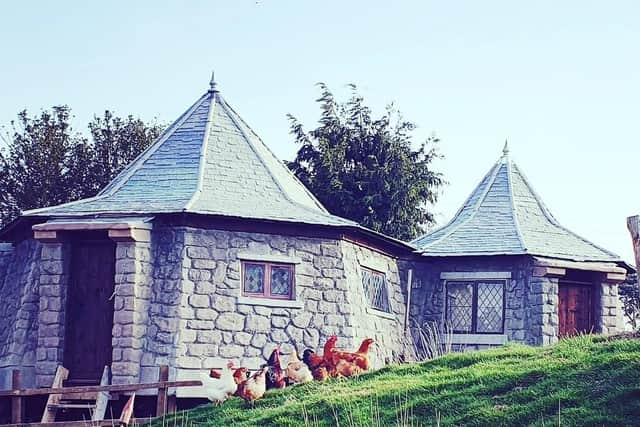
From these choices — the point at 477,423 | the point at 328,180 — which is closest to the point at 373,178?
the point at 328,180

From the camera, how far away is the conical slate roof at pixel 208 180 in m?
19.6

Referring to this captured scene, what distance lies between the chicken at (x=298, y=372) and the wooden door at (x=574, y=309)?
6.72 metres

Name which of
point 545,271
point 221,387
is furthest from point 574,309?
point 221,387

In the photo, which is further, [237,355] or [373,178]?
[373,178]

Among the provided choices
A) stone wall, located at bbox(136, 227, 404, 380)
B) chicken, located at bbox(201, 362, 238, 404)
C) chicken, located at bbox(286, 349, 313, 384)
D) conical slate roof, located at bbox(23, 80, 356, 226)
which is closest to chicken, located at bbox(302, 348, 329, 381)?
chicken, located at bbox(286, 349, 313, 384)

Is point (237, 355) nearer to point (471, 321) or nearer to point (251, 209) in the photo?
point (251, 209)

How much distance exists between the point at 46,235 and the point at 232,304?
10.4 feet

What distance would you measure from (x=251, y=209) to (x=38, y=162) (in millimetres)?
13826

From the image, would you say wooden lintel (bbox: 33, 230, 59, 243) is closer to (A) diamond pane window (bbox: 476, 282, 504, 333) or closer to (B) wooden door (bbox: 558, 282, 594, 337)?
(A) diamond pane window (bbox: 476, 282, 504, 333)

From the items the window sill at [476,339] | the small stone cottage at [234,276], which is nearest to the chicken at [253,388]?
the small stone cottage at [234,276]

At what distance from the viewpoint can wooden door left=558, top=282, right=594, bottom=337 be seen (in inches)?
884

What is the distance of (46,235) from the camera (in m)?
19.0

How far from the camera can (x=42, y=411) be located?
19031 mm

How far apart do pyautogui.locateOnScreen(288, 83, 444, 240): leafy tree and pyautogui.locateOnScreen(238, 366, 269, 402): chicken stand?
45.7 feet
